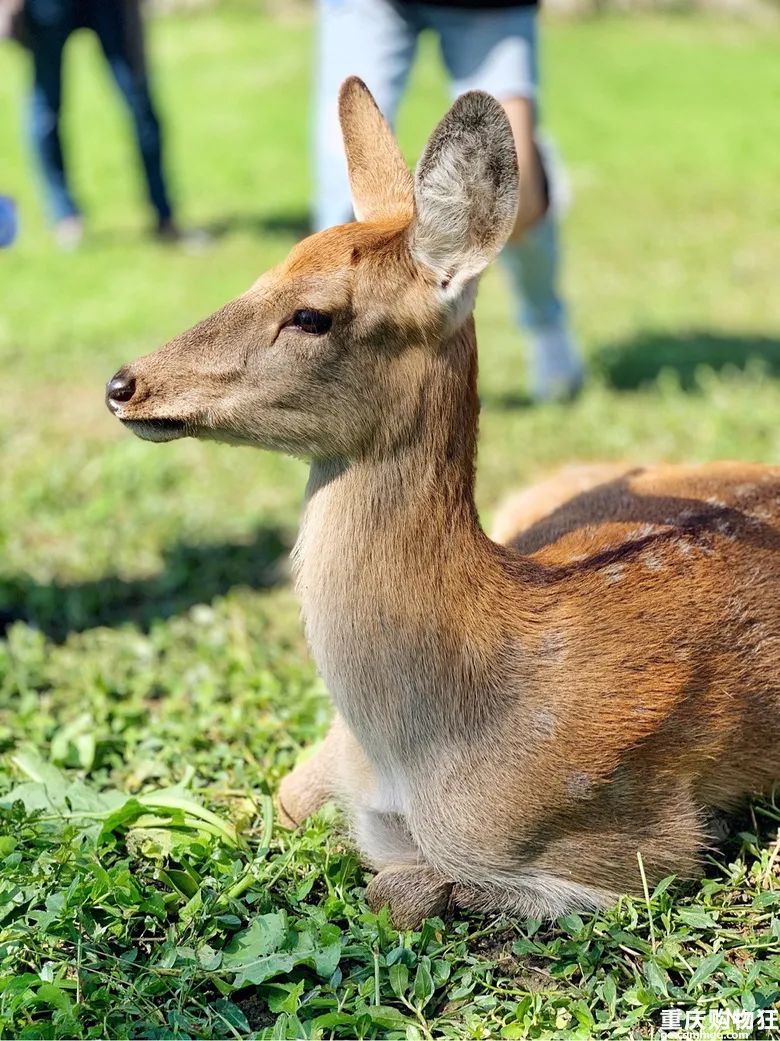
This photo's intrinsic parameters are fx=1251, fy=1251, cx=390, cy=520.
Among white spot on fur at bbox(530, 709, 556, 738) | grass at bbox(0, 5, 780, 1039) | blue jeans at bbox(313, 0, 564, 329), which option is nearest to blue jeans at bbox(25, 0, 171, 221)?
grass at bbox(0, 5, 780, 1039)

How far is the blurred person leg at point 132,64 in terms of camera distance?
27.7 feet

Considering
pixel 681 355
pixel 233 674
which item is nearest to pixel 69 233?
pixel 681 355

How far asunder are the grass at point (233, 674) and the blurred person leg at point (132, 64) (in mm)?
628

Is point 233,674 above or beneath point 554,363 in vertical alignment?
beneath

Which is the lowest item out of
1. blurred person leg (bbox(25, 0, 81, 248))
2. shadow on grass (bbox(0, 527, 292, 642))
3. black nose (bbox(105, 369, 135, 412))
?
shadow on grass (bbox(0, 527, 292, 642))

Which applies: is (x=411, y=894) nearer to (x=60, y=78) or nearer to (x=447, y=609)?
(x=447, y=609)

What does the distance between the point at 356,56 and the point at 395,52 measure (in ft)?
0.50

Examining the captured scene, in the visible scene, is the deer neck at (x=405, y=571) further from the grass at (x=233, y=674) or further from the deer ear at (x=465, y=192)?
the grass at (x=233, y=674)

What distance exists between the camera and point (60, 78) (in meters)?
8.64

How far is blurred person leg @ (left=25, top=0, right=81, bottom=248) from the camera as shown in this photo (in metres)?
8.25

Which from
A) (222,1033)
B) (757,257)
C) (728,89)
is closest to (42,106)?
(757,257)

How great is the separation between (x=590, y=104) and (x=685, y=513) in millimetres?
12873

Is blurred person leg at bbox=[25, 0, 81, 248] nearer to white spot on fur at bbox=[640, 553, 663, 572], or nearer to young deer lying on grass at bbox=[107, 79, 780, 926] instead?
young deer lying on grass at bbox=[107, 79, 780, 926]

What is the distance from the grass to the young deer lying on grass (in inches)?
7.0
